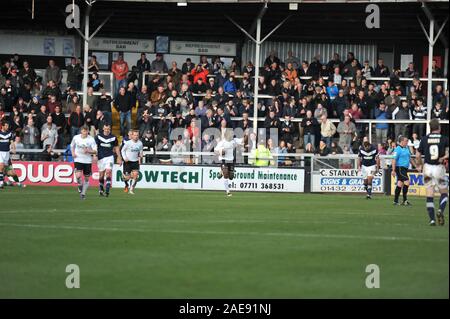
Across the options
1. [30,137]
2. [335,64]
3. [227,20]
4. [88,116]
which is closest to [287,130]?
[335,64]

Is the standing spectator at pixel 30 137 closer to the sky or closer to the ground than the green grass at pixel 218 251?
closer to the sky

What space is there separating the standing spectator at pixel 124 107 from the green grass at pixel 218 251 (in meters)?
13.1

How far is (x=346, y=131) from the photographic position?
35.2 meters

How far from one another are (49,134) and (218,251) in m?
22.0

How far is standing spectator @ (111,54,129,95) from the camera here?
1551 inches

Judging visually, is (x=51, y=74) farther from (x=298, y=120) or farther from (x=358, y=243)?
(x=358, y=243)

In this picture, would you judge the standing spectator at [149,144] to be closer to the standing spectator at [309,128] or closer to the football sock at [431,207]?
the standing spectator at [309,128]

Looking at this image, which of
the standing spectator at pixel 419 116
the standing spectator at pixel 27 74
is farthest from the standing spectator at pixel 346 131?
the standing spectator at pixel 27 74

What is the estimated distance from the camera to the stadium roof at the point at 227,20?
3834cm

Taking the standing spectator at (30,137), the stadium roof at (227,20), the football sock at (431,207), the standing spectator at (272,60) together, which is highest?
the stadium roof at (227,20)

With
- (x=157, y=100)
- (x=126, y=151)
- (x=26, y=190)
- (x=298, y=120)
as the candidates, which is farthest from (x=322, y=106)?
(x=26, y=190)

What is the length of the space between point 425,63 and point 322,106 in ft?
26.6

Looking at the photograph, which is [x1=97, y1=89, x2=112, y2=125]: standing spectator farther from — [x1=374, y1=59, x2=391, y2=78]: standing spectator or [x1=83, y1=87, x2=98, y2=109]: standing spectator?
[x1=374, y1=59, x2=391, y2=78]: standing spectator

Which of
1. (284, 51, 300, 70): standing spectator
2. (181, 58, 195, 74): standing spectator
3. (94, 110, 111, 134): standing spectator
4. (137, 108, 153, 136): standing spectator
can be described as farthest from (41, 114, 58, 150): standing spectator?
(284, 51, 300, 70): standing spectator
